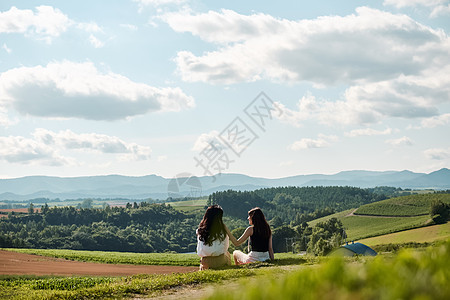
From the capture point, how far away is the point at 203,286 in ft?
32.1

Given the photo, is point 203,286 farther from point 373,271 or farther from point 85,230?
point 85,230

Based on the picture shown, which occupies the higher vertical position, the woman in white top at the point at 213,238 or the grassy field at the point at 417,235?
the woman in white top at the point at 213,238

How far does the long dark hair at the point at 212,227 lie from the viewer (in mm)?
12508

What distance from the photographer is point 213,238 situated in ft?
41.4

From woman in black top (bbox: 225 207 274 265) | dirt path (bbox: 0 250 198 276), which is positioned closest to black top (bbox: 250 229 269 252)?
woman in black top (bbox: 225 207 274 265)

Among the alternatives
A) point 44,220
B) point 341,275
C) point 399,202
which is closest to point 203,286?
point 341,275

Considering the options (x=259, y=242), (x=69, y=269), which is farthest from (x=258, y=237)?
(x=69, y=269)

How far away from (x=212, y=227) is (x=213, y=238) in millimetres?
370

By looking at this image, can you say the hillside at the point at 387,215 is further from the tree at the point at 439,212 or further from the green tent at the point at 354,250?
the green tent at the point at 354,250

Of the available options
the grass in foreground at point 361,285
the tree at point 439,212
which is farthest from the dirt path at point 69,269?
the tree at point 439,212

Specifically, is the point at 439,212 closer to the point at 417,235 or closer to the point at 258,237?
the point at 417,235

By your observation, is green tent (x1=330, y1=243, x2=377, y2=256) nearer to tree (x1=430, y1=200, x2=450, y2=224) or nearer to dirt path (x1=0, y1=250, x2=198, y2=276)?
dirt path (x1=0, y1=250, x2=198, y2=276)

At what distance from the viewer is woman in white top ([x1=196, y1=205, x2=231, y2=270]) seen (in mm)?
12531

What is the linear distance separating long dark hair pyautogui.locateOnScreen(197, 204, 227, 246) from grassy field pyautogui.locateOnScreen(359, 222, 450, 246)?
73575mm
